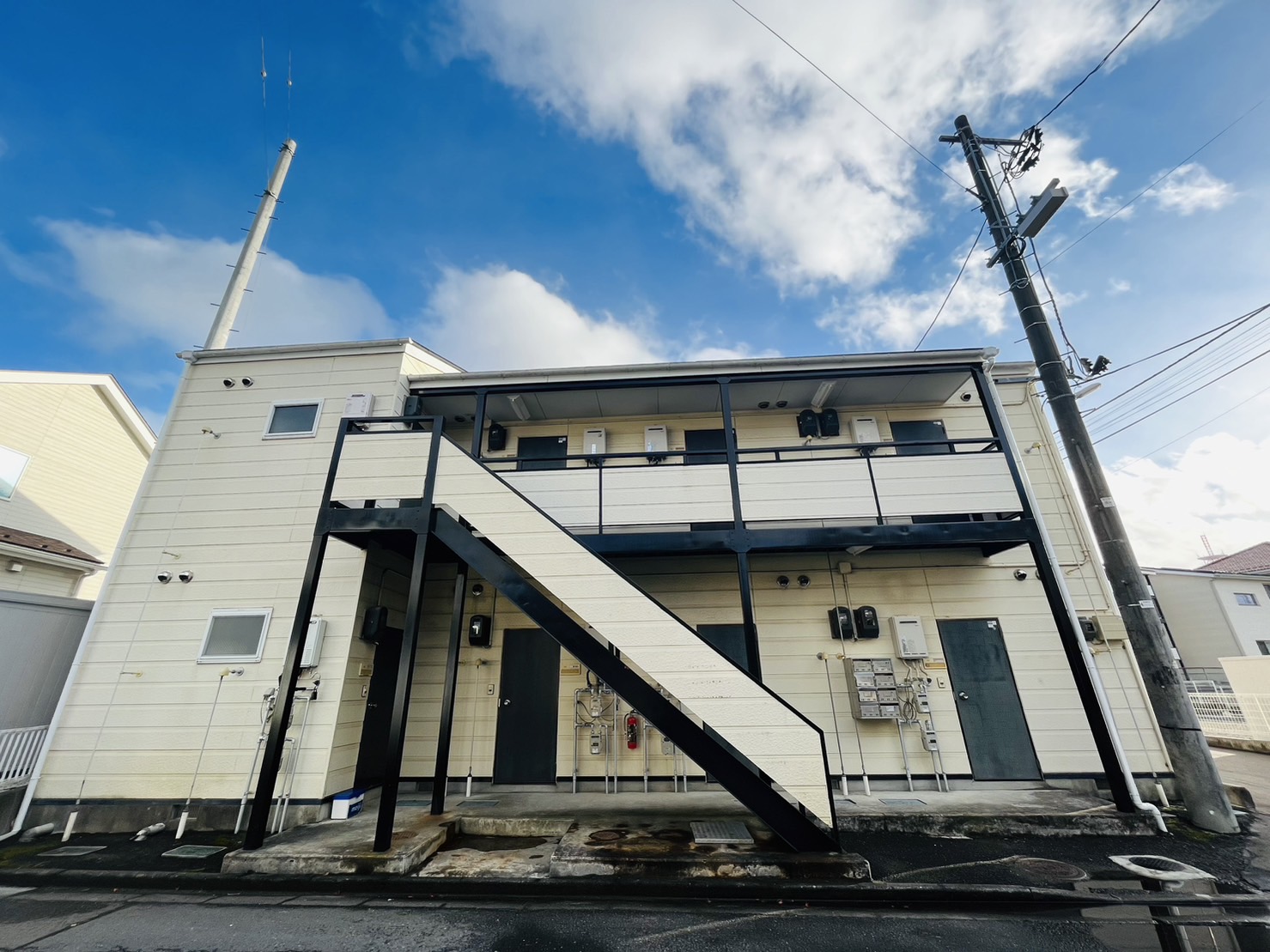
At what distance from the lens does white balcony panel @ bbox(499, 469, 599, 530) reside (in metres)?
5.80

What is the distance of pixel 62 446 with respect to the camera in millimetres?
9906

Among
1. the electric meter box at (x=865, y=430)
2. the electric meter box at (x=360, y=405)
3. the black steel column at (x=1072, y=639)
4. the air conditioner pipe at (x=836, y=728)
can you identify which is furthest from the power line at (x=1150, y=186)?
the electric meter box at (x=360, y=405)

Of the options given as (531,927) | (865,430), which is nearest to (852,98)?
(865,430)

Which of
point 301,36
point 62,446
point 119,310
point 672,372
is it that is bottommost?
point 672,372

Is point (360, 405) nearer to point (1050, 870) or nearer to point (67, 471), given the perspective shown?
point (1050, 870)

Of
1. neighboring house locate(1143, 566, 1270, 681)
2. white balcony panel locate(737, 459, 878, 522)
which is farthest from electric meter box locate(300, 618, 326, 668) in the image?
neighboring house locate(1143, 566, 1270, 681)

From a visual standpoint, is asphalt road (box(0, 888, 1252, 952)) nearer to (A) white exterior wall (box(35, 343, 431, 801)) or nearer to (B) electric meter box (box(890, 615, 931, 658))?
(A) white exterior wall (box(35, 343, 431, 801))

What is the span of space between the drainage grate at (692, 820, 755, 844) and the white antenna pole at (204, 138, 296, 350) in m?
11.6

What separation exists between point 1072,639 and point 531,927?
5687mm

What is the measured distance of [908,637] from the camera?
6078 mm

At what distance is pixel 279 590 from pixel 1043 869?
7.95m

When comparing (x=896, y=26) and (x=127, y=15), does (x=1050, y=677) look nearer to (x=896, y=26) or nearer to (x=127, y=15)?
(x=896, y=26)

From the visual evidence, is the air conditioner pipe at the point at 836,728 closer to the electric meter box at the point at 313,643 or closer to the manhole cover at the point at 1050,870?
the manhole cover at the point at 1050,870

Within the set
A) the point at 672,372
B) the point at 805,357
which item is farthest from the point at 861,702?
the point at 672,372
